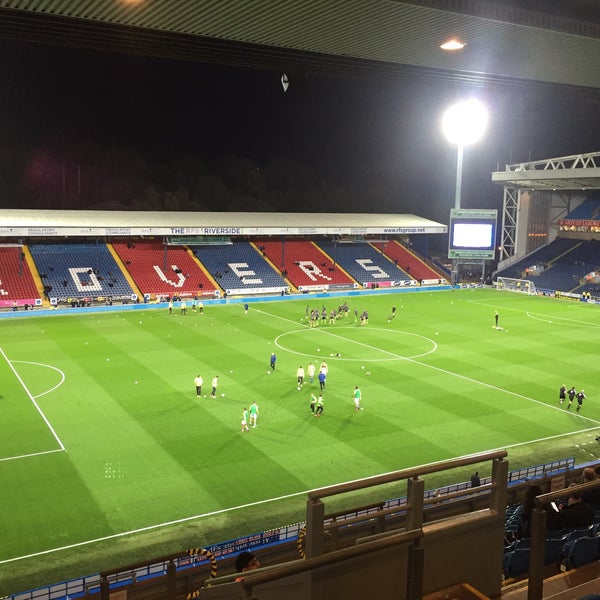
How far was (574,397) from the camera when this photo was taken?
2731 cm

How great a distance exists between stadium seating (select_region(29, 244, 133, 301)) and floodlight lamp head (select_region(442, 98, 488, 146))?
35084mm

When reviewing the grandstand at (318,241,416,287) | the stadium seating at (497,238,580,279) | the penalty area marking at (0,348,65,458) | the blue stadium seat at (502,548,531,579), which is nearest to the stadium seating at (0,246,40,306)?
the penalty area marking at (0,348,65,458)

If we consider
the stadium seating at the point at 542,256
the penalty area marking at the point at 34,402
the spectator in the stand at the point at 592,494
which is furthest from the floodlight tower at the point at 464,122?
the spectator in the stand at the point at 592,494

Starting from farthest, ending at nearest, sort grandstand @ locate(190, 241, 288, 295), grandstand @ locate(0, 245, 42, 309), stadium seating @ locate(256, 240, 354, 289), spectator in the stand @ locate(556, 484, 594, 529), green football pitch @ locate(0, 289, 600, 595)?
stadium seating @ locate(256, 240, 354, 289) → grandstand @ locate(190, 241, 288, 295) → grandstand @ locate(0, 245, 42, 309) → green football pitch @ locate(0, 289, 600, 595) → spectator in the stand @ locate(556, 484, 594, 529)

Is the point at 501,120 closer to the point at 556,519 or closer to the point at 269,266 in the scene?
the point at 269,266

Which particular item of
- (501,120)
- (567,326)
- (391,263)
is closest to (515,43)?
(567,326)

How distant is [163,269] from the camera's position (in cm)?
5644

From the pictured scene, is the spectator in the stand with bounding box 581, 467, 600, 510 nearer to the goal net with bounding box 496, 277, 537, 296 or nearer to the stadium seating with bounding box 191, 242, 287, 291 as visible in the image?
the stadium seating with bounding box 191, 242, 287, 291

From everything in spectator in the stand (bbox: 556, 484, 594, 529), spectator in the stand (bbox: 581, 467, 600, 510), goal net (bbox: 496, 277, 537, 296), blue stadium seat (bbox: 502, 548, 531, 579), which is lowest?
goal net (bbox: 496, 277, 537, 296)

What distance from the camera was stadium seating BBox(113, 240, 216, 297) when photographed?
5345cm

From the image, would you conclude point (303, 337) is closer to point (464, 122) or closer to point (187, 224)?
point (187, 224)

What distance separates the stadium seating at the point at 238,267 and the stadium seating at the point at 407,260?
589 inches

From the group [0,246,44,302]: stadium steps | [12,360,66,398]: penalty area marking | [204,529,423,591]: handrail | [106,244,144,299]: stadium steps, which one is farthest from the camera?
[106,244,144,299]: stadium steps

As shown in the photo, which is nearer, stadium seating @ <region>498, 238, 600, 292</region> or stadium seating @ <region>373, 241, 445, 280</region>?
stadium seating @ <region>498, 238, 600, 292</region>
